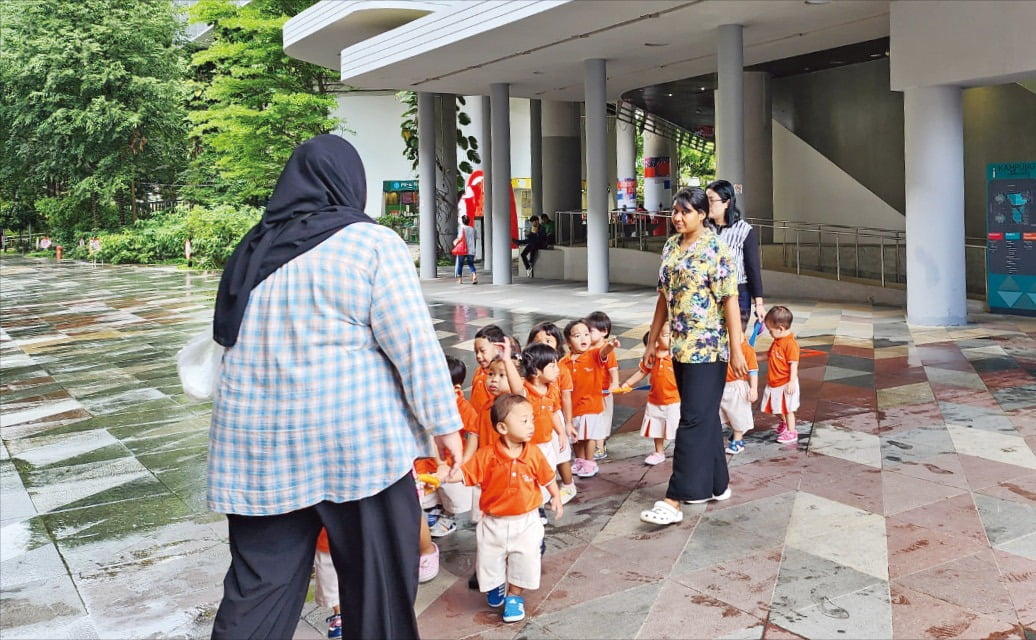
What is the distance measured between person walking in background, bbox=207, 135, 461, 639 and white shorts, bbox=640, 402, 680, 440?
3.26 meters

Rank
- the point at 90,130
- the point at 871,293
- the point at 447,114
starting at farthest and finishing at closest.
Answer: the point at 90,130, the point at 447,114, the point at 871,293

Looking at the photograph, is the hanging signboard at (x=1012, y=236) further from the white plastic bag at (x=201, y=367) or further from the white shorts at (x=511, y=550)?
the white plastic bag at (x=201, y=367)

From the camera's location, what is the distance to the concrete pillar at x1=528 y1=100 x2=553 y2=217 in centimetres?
2744

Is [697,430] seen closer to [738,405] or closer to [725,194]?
[738,405]

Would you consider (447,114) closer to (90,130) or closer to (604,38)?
(604,38)

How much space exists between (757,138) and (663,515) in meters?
18.0

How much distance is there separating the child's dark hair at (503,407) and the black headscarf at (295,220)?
1.23 meters

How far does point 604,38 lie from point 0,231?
40.8 meters

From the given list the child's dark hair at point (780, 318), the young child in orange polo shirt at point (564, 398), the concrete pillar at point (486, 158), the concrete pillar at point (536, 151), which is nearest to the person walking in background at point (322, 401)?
the young child in orange polo shirt at point (564, 398)

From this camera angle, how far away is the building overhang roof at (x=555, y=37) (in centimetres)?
1368

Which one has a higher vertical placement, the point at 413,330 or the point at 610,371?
the point at 413,330

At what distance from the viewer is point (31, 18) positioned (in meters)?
39.0

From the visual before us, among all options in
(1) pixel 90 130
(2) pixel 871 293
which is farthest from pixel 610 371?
(1) pixel 90 130

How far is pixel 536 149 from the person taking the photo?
27.9m
